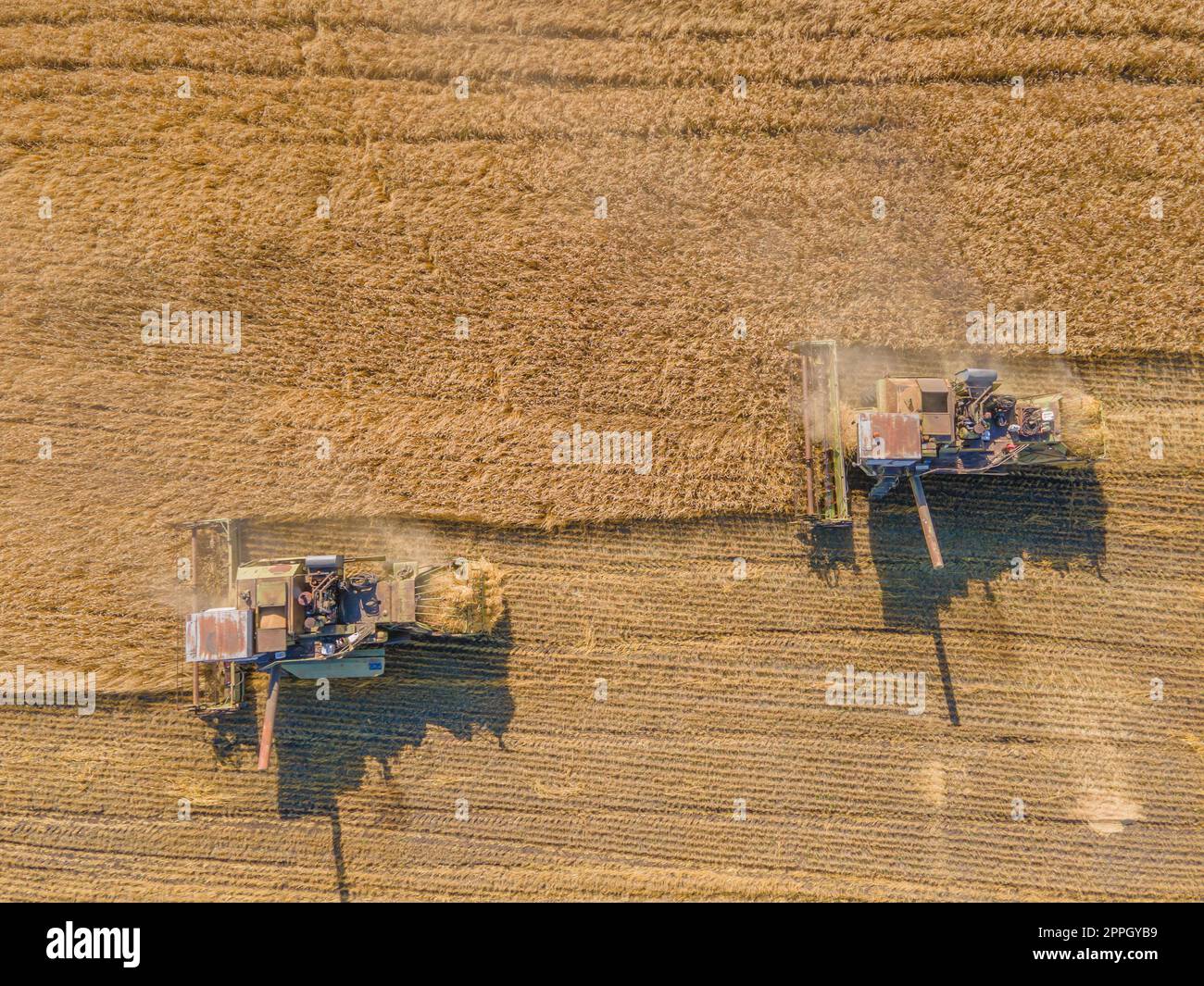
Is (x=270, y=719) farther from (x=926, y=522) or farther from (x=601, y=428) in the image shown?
(x=926, y=522)

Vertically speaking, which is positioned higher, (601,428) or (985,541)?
(601,428)

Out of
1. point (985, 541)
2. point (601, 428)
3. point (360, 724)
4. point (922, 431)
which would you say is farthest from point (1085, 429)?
point (360, 724)

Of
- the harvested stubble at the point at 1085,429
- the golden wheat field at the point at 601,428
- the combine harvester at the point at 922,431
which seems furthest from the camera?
the golden wheat field at the point at 601,428

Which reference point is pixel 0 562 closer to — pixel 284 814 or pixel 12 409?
pixel 12 409

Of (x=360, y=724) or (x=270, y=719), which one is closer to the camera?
(x=270, y=719)

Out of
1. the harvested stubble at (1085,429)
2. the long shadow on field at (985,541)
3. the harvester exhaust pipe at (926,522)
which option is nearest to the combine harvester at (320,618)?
the long shadow on field at (985,541)

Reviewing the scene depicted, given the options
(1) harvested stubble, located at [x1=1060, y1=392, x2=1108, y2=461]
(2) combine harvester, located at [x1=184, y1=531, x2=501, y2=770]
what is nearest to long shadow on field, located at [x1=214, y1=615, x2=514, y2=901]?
(2) combine harvester, located at [x1=184, y1=531, x2=501, y2=770]

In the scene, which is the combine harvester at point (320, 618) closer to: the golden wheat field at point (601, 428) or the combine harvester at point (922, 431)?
the golden wheat field at point (601, 428)

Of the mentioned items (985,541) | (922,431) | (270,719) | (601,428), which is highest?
(601,428)
